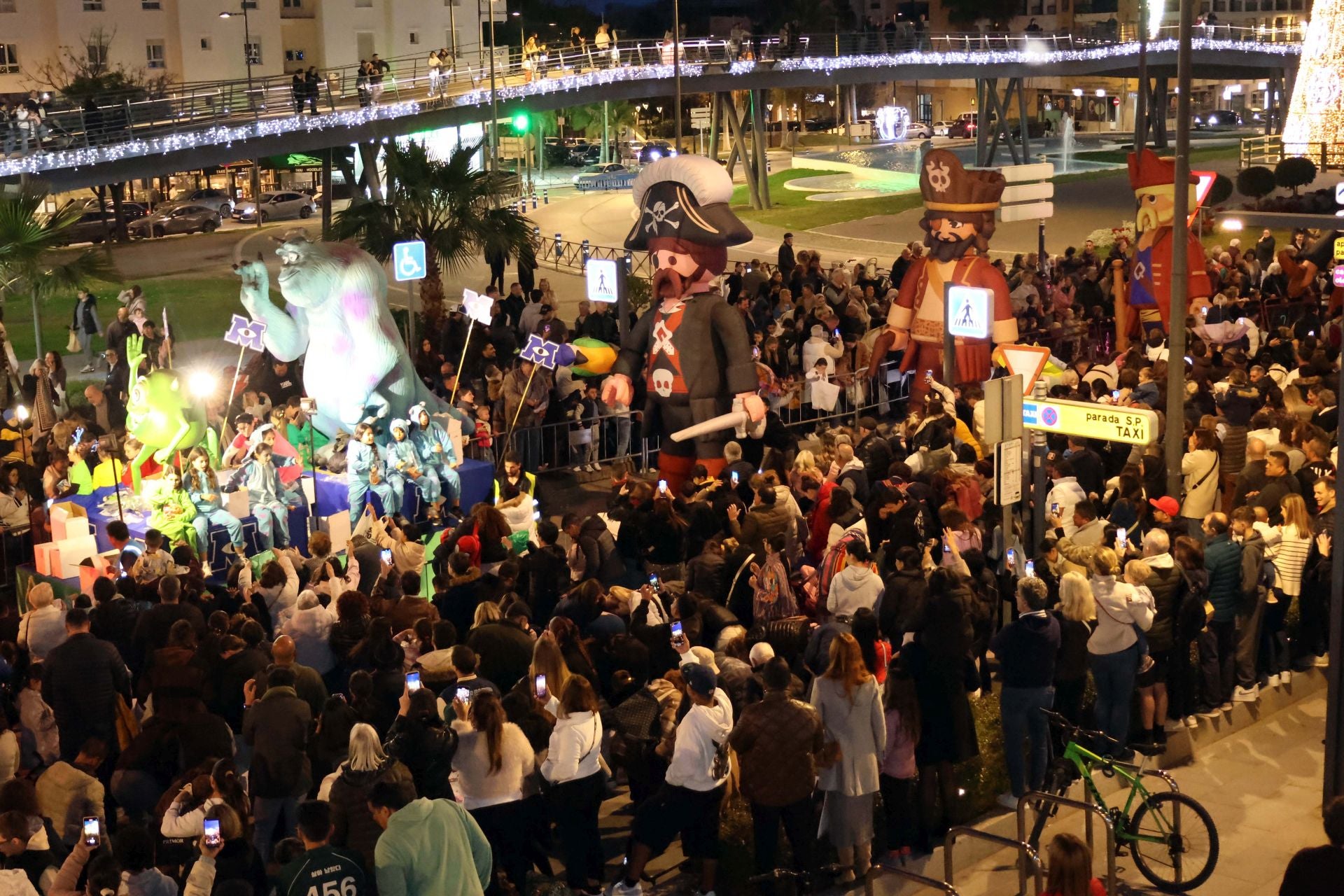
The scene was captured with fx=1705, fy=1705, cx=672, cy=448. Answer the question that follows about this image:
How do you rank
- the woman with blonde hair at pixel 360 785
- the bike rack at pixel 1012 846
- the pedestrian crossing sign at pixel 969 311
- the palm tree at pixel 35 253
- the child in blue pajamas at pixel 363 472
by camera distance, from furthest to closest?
the palm tree at pixel 35 253
the pedestrian crossing sign at pixel 969 311
the child in blue pajamas at pixel 363 472
the bike rack at pixel 1012 846
the woman with blonde hair at pixel 360 785

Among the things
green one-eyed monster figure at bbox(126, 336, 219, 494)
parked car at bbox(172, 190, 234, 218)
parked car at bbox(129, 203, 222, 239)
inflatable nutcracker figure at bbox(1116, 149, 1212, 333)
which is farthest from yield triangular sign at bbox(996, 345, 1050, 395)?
parked car at bbox(172, 190, 234, 218)

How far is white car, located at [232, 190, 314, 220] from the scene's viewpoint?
50594 mm

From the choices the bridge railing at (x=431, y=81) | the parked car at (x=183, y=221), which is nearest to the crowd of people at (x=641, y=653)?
the bridge railing at (x=431, y=81)

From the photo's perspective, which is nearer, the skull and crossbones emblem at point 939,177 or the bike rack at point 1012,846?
the bike rack at point 1012,846

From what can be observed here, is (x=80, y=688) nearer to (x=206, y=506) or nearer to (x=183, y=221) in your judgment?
(x=206, y=506)

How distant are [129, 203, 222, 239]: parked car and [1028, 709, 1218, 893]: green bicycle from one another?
42.0m

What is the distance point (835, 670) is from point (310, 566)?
468cm

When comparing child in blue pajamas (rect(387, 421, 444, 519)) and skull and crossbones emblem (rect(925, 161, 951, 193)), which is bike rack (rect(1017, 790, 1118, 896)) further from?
skull and crossbones emblem (rect(925, 161, 951, 193))

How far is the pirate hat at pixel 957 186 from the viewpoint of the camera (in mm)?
18625

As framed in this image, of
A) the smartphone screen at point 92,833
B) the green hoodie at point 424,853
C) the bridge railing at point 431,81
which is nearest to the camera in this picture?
the green hoodie at point 424,853

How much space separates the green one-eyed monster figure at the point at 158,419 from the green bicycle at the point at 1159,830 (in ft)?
28.8

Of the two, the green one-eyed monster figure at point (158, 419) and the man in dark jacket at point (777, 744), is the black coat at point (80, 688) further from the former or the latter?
the green one-eyed monster figure at point (158, 419)

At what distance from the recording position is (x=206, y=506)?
47.3 feet

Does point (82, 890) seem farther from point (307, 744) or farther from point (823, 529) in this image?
point (823, 529)
